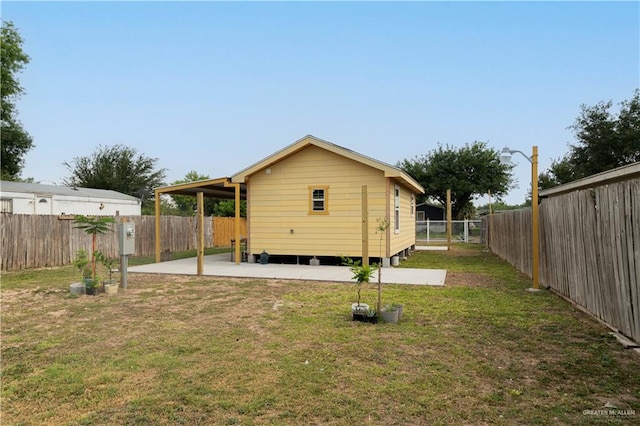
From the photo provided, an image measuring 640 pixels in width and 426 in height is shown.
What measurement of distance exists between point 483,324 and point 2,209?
69.0 ft

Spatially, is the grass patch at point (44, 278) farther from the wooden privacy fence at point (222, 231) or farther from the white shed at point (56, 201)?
the wooden privacy fence at point (222, 231)

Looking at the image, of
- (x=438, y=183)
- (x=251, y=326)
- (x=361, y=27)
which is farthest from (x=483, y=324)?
(x=438, y=183)

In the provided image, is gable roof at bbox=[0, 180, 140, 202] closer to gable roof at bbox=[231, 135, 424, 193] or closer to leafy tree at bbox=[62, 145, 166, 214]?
leafy tree at bbox=[62, 145, 166, 214]

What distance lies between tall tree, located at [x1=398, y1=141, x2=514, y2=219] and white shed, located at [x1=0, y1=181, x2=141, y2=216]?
24.5m

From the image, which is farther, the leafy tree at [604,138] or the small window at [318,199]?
the leafy tree at [604,138]

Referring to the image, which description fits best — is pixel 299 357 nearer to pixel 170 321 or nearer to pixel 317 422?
pixel 317 422

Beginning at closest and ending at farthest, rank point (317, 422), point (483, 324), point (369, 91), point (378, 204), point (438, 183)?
1. point (317, 422)
2. point (483, 324)
3. point (378, 204)
4. point (369, 91)
5. point (438, 183)

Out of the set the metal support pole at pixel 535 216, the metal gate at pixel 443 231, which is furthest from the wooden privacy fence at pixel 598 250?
the metal gate at pixel 443 231

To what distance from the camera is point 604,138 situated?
2636 centimetres

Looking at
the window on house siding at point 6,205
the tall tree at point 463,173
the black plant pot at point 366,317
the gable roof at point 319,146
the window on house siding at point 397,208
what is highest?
the tall tree at point 463,173

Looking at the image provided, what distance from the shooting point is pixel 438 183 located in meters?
34.3

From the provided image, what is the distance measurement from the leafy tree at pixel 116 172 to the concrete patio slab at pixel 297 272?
27.3 m

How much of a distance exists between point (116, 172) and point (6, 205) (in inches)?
793

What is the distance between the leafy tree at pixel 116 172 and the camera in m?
36.4
